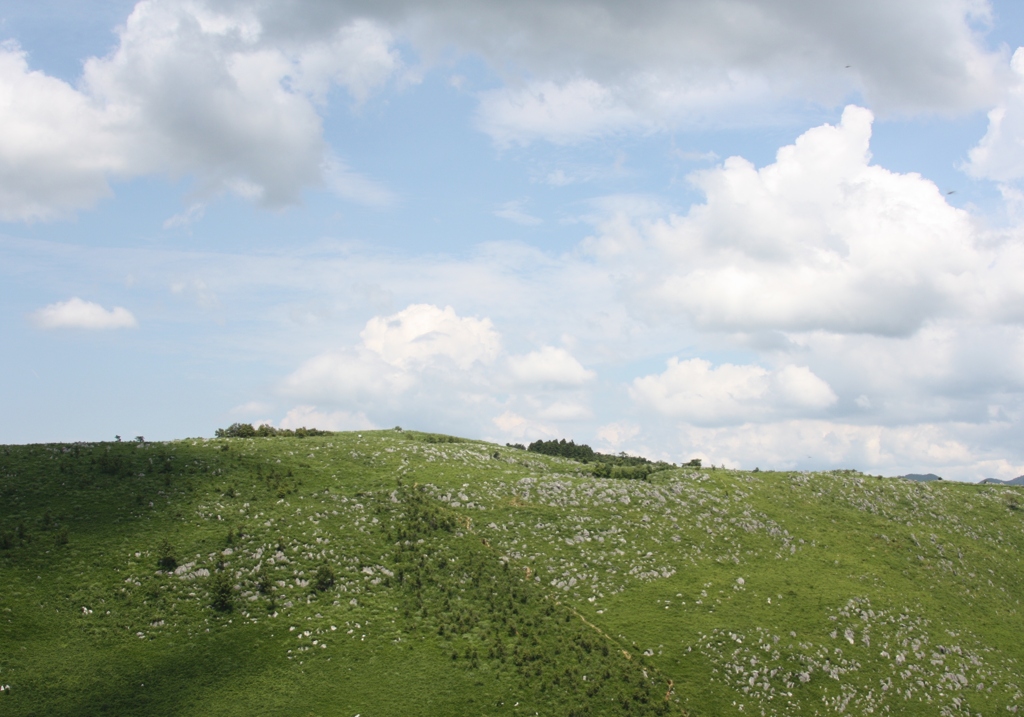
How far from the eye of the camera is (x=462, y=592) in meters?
56.0

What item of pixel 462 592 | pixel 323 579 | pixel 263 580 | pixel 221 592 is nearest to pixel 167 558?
pixel 221 592

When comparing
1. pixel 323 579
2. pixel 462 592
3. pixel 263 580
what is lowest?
pixel 462 592

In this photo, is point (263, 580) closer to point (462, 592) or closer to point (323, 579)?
point (323, 579)

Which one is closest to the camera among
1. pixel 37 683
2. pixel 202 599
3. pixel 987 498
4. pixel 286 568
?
pixel 37 683

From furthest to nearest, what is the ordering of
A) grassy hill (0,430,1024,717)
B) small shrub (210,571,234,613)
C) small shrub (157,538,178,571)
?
small shrub (157,538,178,571) < small shrub (210,571,234,613) < grassy hill (0,430,1024,717)

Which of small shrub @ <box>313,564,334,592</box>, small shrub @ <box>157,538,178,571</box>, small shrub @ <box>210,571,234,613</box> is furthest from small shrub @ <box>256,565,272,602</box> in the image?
small shrub @ <box>157,538,178,571</box>

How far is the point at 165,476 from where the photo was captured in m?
64.4

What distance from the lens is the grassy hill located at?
45625 millimetres

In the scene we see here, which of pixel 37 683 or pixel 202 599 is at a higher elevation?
pixel 202 599

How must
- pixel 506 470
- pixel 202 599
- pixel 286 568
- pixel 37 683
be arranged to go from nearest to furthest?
pixel 37 683 → pixel 202 599 → pixel 286 568 → pixel 506 470

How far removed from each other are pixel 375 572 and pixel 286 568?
736 cm

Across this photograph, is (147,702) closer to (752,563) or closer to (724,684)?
(724,684)

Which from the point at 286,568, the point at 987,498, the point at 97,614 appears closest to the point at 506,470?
the point at 286,568

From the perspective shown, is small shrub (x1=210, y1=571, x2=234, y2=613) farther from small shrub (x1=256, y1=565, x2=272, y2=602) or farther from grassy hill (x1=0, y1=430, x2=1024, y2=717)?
small shrub (x1=256, y1=565, x2=272, y2=602)
